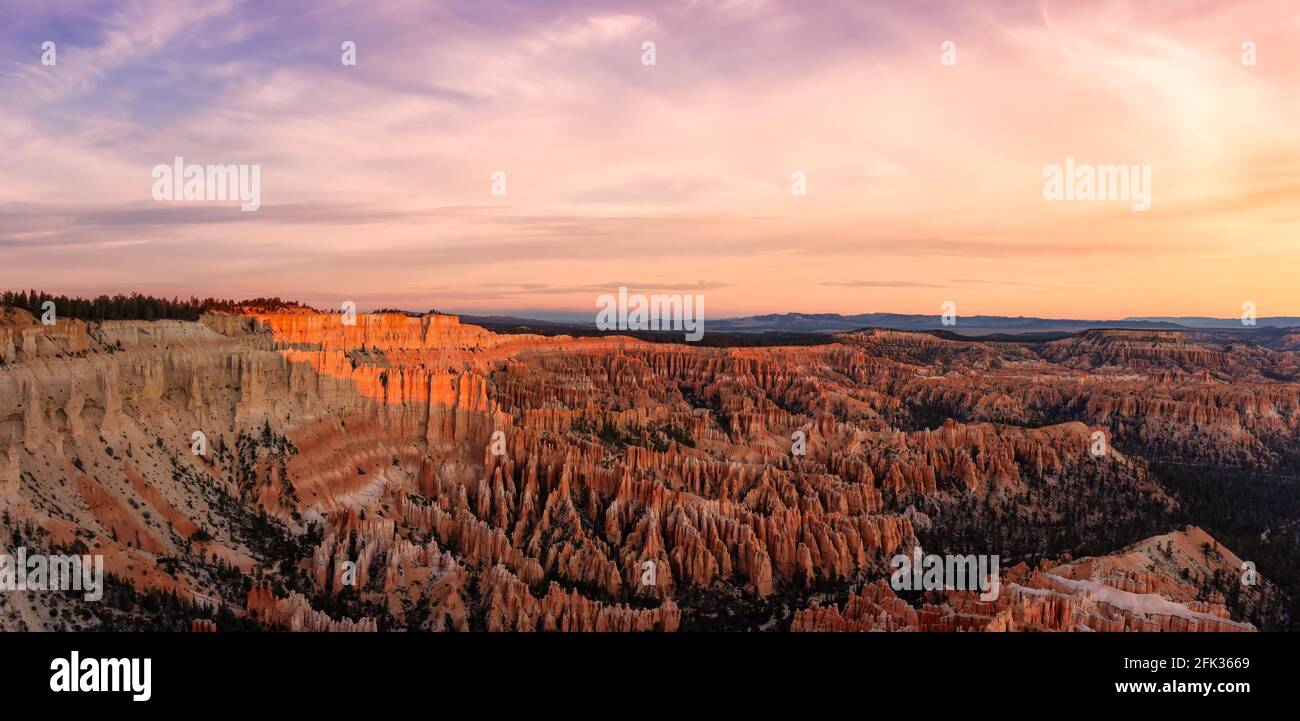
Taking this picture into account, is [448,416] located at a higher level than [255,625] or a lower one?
higher

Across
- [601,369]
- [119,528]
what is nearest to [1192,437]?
[601,369]

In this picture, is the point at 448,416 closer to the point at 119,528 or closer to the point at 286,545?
the point at 286,545
